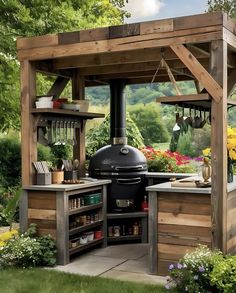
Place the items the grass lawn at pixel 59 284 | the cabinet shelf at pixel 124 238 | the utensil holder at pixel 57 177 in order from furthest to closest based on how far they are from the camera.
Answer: the cabinet shelf at pixel 124 238 < the utensil holder at pixel 57 177 < the grass lawn at pixel 59 284

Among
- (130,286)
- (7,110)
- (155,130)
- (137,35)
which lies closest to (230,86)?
(137,35)

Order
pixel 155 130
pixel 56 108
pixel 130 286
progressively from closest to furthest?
pixel 130 286 → pixel 56 108 → pixel 155 130

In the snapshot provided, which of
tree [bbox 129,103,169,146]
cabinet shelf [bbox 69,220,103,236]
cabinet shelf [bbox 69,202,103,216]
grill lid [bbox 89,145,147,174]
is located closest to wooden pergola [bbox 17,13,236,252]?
cabinet shelf [bbox 69,202,103,216]

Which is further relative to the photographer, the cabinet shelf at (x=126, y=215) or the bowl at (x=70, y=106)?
the cabinet shelf at (x=126, y=215)

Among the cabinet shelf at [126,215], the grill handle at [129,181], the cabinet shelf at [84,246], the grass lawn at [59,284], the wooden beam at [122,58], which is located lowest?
the grass lawn at [59,284]

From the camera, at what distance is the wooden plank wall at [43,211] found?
201 inches

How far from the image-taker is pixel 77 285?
4.36 metres

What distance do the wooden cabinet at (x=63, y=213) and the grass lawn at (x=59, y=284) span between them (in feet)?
1.56

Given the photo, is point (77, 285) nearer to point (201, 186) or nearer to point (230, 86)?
point (201, 186)

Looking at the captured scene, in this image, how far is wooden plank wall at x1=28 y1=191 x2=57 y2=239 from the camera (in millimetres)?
5113

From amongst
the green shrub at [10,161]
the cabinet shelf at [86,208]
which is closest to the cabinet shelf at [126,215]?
the cabinet shelf at [86,208]

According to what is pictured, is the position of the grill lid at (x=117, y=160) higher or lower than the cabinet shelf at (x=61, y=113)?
lower

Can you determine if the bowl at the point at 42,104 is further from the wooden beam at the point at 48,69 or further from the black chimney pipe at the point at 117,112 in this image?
the black chimney pipe at the point at 117,112

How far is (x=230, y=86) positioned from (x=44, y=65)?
220 cm
